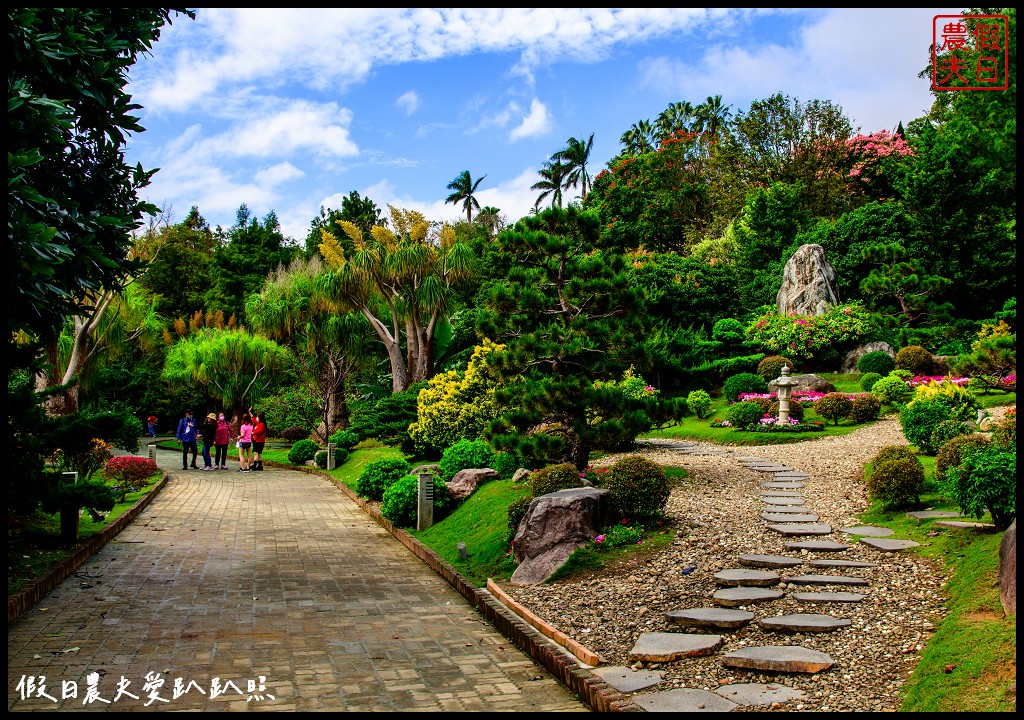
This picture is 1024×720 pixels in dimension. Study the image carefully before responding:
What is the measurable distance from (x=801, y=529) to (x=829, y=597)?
227cm

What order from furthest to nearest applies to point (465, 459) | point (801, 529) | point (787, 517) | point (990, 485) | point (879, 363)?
point (879, 363), point (465, 459), point (787, 517), point (801, 529), point (990, 485)

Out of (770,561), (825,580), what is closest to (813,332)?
(770,561)

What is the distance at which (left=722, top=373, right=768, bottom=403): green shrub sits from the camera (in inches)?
965

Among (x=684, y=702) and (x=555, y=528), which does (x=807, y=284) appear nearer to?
(x=555, y=528)

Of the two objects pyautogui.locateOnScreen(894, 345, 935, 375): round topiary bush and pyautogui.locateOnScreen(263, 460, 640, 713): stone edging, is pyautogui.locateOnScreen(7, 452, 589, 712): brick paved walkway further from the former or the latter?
pyautogui.locateOnScreen(894, 345, 935, 375): round topiary bush

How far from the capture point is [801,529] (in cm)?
865

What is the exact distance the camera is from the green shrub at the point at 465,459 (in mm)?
15031

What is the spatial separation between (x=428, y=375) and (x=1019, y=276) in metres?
25.4

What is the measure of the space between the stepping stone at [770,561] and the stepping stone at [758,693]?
260cm

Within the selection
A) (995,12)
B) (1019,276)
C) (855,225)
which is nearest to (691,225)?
(855,225)

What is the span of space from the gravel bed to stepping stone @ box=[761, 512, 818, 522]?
0.39ft

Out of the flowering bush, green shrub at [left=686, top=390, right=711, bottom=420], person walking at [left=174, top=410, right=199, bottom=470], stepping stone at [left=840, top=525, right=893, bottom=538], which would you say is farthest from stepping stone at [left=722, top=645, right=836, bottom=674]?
the flowering bush

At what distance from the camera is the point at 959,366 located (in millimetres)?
18469

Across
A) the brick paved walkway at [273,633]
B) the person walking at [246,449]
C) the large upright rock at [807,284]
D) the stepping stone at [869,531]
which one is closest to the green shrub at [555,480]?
the brick paved walkway at [273,633]
